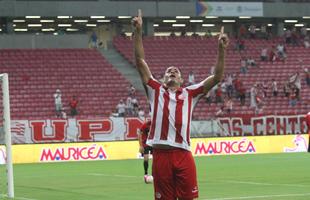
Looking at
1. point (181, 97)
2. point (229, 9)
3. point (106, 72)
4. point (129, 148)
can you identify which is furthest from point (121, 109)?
point (181, 97)

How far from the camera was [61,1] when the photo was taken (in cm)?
5459

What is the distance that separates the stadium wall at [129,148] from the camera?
1374 inches

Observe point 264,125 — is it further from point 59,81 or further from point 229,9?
point 229,9

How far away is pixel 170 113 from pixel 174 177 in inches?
29.4

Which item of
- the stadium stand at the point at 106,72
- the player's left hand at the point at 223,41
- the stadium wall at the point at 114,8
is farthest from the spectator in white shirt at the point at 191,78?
the player's left hand at the point at 223,41

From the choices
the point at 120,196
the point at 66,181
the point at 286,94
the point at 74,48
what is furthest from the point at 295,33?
the point at 120,196

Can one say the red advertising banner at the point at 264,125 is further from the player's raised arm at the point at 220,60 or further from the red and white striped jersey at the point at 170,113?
the player's raised arm at the point at 220,60

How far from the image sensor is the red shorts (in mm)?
10070

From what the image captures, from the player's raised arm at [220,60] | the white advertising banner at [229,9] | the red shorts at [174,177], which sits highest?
the white advertising banner at [229,9]

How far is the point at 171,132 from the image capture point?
10148mm

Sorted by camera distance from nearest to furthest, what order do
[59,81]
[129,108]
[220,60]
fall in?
[220,60]
[129,108]
[59,81]

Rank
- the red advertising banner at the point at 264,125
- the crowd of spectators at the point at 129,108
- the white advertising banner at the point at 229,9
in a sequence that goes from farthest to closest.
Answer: the white advertising banner at the point at 229,9, the crowd of spectators at the point at 129,108, the red advertising banner at the point at 264,125

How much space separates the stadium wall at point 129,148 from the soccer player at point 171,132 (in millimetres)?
22797

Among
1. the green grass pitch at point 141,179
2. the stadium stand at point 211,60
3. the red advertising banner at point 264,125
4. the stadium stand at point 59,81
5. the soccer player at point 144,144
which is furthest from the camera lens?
the stadium stand at point 211,60
